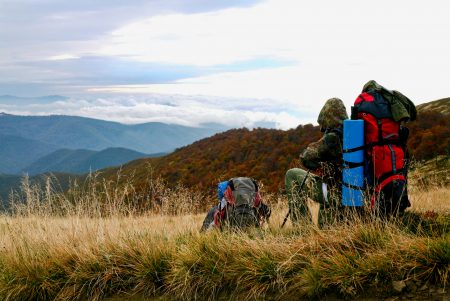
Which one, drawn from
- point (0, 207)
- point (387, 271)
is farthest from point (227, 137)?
point (387, 271)

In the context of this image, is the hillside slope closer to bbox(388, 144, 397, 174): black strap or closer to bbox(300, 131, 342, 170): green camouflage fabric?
bbox(300, 131, 342, 170): green camouflage fabric

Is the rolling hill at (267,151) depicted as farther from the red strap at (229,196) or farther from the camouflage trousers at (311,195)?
the camouflage trousers at (311,195)

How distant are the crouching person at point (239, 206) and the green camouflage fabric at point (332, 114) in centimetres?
147

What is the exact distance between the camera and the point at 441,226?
5.09 metres

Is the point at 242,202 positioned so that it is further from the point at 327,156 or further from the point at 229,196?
the point at 327,156

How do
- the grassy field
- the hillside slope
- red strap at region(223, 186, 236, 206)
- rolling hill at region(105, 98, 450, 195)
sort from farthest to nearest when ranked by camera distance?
1. the hillside slope
2. rolling hill at region(105, 98, 450, 195)
3. red strap at region(223, 186, 236, 206)
4. the grassy field

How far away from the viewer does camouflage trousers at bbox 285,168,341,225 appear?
A: 5894 millimetres

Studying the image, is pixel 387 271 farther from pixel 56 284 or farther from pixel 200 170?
pixel 200 170

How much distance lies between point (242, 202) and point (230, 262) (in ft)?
5.89

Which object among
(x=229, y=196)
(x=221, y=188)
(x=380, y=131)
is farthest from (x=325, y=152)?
(x=221, y=188)

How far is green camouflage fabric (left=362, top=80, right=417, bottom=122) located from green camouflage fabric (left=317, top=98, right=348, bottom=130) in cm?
62

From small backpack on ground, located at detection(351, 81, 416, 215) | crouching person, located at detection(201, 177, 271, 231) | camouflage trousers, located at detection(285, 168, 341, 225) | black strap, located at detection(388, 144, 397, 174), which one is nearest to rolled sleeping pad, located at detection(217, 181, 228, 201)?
crouching person, located at detection(201, 177, 271, 231)

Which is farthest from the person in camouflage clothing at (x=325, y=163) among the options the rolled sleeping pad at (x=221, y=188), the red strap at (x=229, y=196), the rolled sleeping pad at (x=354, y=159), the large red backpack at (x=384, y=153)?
the rolled sleeping pad at (x=221, y=188)

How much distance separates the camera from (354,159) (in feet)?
17.7
